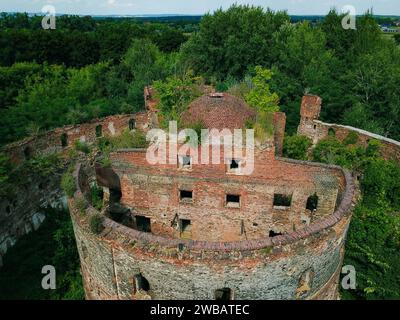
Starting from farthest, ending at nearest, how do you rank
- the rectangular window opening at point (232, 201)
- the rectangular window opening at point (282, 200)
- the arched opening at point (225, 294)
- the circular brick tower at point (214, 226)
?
the rectangular window opening at point (282, 200)
the rectangular window opening at point (232, 201)
the arched opening at point (225, 294)
the circular brick tower at point (214, 226)

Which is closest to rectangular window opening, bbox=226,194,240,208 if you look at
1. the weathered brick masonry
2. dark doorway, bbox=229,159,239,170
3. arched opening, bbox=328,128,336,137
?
dark doorway, bbox=229,159,239,170

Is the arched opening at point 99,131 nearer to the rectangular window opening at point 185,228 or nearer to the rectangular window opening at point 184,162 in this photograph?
the rectangular window opening at point 185,228

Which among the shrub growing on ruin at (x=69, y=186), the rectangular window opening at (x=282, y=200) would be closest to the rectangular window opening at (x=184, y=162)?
the rectangular window opening at (x=282, y=200)

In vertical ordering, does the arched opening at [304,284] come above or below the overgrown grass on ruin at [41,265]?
above

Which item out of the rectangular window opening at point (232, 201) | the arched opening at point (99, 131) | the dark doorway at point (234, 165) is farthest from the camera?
the arched opening at point (99, 131)

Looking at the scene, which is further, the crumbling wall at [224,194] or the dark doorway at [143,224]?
the dark doorway at [143,224]

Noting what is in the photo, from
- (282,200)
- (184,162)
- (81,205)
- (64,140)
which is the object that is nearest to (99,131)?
(64,140)

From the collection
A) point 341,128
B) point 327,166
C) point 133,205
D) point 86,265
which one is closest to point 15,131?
point 133,205

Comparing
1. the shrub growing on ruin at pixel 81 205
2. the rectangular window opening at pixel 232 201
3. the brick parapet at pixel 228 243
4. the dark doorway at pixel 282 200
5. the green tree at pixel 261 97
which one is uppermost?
the green tree at pixel 261 97
